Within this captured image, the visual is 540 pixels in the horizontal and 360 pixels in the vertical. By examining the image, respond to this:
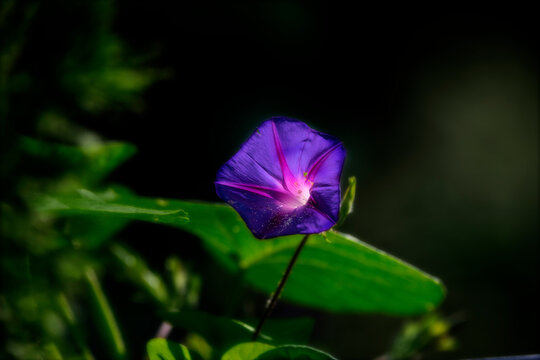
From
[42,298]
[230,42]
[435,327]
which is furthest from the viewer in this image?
[230,42]

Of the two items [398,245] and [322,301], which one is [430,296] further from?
[398,245]

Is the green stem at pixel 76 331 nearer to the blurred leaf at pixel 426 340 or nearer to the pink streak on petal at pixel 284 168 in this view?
the pink streak on petal at pixel 284 168

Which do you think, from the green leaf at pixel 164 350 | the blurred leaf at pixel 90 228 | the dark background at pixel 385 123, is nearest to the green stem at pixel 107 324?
the blurred leaf at pixel 90 228

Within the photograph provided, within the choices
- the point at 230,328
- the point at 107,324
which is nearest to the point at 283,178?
the point at 230,328

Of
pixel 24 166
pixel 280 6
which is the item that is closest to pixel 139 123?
pixel 280 6

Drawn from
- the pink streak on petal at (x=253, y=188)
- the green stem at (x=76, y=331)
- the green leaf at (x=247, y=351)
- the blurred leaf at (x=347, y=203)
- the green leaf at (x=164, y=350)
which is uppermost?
the blurred leaf at (x=347, y=203)

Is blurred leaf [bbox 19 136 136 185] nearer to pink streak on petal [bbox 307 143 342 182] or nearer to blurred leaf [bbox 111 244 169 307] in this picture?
blurred leaf [bbox 111 244 169 307]
